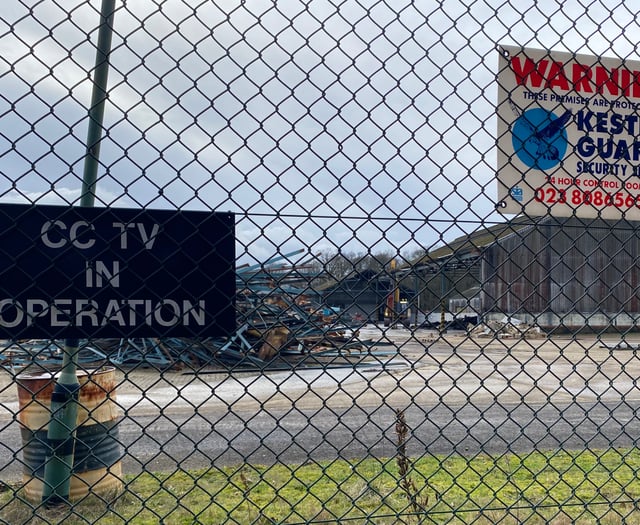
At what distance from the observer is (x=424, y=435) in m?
7.35

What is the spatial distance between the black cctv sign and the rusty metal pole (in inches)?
11.8

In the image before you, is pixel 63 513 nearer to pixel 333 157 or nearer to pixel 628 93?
pixel 333 157

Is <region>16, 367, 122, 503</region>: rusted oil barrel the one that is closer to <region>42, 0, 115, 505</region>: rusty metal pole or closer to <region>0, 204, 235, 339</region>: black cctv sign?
<region>42, 0, 115, 505</region>: rusty metal pole

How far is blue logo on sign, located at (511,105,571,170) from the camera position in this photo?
3213mm

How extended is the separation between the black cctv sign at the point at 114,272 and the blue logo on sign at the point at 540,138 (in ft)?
5.39

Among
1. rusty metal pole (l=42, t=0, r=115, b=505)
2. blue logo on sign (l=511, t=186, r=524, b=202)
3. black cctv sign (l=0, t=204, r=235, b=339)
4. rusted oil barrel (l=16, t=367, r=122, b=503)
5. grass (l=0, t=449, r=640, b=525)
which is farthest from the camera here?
rusted oil barrel (l=16, t=367, r=122, b=503)

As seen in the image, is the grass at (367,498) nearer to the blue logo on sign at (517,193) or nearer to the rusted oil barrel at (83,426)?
the rusted oil barrel at (83,426)

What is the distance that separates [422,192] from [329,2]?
3.13 feet

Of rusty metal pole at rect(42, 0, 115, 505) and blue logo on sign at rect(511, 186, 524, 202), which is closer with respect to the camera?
rusty metal pole at rect(42, 0, 115, 505)

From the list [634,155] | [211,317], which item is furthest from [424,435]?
[211,317]

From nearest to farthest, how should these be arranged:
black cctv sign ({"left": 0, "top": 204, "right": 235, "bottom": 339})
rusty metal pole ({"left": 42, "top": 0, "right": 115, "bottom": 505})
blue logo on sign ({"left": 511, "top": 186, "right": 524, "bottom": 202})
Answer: black cctv sign ({"left": 0, "top": 204, "right": 235, "bottom": 339})
rusty metal pole ({"left": 42, "top": 0, "right": 115, "bottom": 505})
blue logo on sign ({"left": 511, "top": 186, "right": 524, "bottom": 202})

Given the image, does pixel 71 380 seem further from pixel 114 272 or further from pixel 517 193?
pixel 517 193

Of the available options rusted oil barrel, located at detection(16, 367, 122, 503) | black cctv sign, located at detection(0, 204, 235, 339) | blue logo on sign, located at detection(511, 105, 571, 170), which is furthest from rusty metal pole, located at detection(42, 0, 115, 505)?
blue logo on sign, located at detection(511, 105, 571, 170)

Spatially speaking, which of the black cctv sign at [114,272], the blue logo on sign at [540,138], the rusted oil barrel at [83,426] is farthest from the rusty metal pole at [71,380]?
the blue logo on sign at [540,138]
